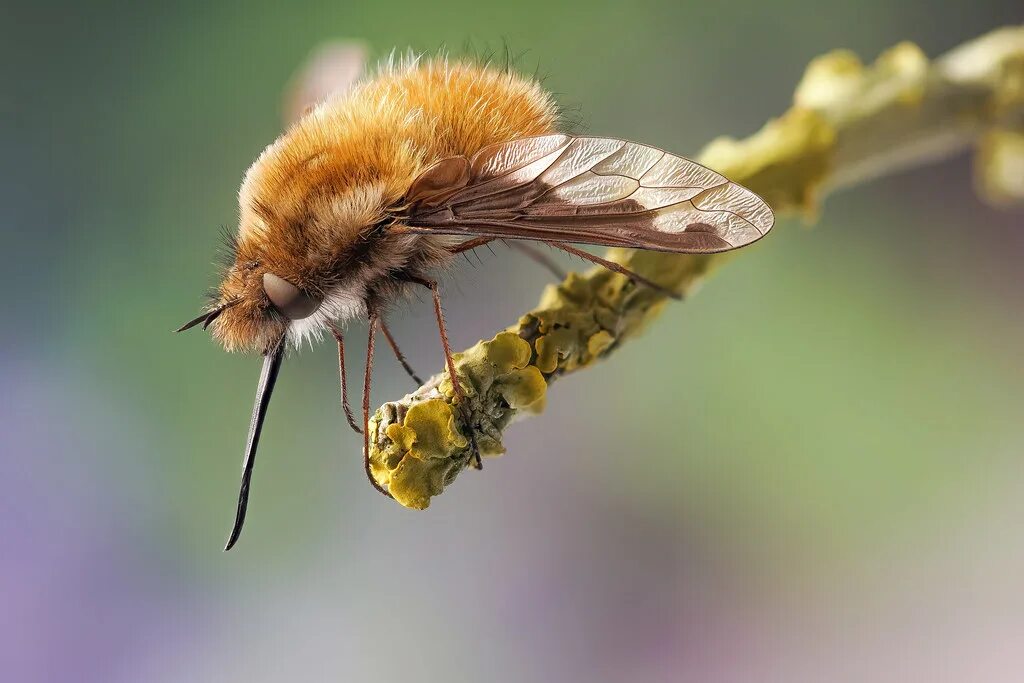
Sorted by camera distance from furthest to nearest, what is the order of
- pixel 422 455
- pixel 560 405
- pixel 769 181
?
pixel 560 405 < pixel 769 181 < pixel 422 455

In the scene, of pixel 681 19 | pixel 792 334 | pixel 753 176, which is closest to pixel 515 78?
pixel 753 176

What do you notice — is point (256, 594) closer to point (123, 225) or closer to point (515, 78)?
point (123, 225)

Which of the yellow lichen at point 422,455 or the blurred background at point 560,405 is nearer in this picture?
the yellow lichen at point 422,455

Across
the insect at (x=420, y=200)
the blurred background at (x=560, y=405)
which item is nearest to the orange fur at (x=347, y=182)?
the insect at (x=420, y=200)

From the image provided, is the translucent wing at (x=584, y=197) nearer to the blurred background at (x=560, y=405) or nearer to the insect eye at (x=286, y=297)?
the insect eye at (x=286, y=297)

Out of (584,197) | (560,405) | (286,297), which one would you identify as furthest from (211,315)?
(560,405)

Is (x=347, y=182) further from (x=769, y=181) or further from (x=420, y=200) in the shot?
(x=769, y=181)
